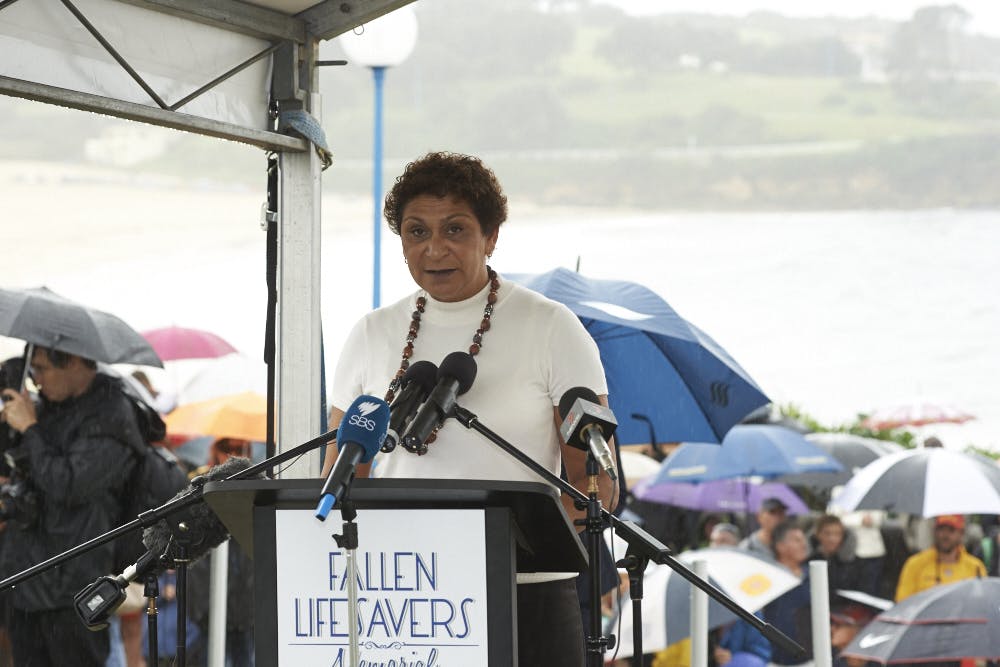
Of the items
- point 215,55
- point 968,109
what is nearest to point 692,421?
point 215,55

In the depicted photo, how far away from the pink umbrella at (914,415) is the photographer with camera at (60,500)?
13.0 m

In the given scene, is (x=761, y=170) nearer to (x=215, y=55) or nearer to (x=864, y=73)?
(x=864, y=73)

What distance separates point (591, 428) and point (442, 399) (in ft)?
0.94

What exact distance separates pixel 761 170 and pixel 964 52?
1258cm

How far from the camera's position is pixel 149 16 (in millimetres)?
3842

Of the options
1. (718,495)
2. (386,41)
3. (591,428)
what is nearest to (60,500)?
(591,428)

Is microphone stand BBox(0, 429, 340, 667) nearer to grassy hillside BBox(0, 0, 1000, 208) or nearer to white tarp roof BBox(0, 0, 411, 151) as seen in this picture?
white tarp roof BBox(0, 0, 411, 151)

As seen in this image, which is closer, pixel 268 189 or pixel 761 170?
pixel 268 189

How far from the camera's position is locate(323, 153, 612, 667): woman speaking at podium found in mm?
2623

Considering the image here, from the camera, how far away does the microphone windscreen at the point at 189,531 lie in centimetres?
247

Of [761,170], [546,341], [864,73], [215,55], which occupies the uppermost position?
[864,73]

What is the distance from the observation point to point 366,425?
1.92 m

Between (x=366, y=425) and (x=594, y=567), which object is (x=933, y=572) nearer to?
(x=594, y=567)

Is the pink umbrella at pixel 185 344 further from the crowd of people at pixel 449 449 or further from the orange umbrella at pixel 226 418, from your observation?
A: the crowd of people at pixel 449 449
